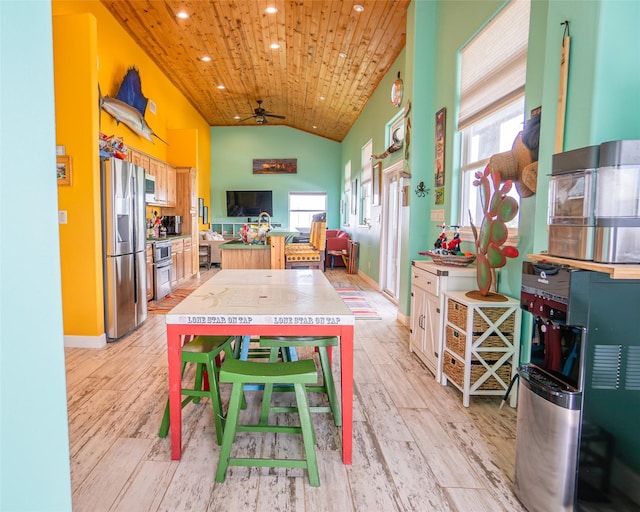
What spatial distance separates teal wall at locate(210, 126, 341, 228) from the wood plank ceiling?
2.26 meters

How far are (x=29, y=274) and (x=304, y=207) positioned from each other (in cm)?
1034

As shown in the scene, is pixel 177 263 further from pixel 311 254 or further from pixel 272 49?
pixel 272 49

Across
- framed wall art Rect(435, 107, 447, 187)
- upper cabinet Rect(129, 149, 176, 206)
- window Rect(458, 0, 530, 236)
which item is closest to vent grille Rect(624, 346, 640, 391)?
window Rect(458, 0, 530, 236)

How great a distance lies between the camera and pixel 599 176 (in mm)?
1354

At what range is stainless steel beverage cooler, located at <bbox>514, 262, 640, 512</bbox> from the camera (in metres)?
1.35

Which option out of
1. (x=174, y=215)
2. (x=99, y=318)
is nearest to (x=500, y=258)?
(x=99, y=318)

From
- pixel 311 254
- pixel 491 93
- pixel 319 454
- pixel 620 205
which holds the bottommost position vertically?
pixel 319 454

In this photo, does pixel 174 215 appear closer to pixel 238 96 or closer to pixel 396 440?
pixel 238 96

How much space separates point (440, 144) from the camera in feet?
12.6

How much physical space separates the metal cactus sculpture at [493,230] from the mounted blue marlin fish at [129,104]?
438 cm

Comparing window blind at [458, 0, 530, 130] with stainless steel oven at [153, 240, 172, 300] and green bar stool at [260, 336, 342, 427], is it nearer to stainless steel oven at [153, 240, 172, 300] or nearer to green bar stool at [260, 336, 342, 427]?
green bar stool at [260, 336, 342, 427]

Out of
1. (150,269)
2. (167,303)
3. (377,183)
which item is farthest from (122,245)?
(377,183)

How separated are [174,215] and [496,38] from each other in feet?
19.8

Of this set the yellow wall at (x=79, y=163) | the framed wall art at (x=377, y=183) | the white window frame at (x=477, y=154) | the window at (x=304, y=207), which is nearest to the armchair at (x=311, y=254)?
the framed wall art at (x=377, y=183)
